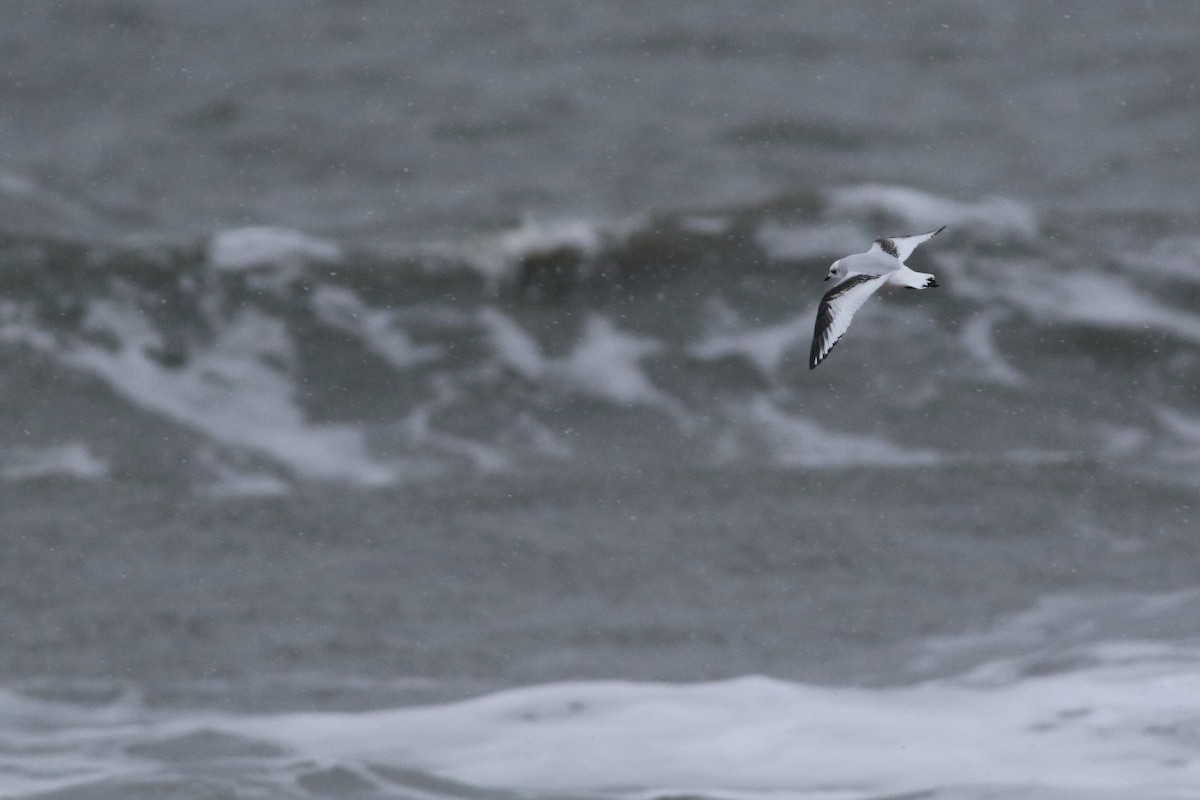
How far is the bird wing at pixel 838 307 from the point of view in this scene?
5.54 metres

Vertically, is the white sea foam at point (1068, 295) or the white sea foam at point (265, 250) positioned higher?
the white sea foam at point (265, 250)

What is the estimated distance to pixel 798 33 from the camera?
11.4 meters

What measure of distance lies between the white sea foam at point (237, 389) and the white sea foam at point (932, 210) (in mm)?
2975

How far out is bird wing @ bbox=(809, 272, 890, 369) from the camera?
5535 millimetres

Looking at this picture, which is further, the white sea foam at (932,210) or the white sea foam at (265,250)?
the white sea foam at (932,210)

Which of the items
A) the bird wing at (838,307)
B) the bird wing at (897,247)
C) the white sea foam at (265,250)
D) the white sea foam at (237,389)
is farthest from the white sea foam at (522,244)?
the bird wing at (838,307)

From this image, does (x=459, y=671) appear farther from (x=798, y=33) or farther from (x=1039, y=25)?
(x=1039, y=25)

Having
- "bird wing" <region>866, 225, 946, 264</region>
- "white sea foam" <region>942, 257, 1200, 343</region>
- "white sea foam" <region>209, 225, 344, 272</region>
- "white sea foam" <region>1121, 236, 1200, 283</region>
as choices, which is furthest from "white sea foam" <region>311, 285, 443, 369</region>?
"white sea foam" <region>1121, 236, 1200, 283</region>

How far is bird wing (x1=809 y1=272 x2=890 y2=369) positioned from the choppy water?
113 centimetres

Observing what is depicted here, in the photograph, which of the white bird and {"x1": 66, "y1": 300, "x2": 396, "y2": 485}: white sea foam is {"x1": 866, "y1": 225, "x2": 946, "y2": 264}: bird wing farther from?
{"x1": 66, "y1": 300, "x2": 396, "y2": 485}: white sea foam

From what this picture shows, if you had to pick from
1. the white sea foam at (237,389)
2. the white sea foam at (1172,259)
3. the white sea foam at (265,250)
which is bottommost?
the white sea foam at (237,389)

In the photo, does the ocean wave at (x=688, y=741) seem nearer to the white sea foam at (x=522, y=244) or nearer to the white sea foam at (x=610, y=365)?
the white sea foam at (x=610, y=365)

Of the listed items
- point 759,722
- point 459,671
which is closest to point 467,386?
point 459,671

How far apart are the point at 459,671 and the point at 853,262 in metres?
1.83
